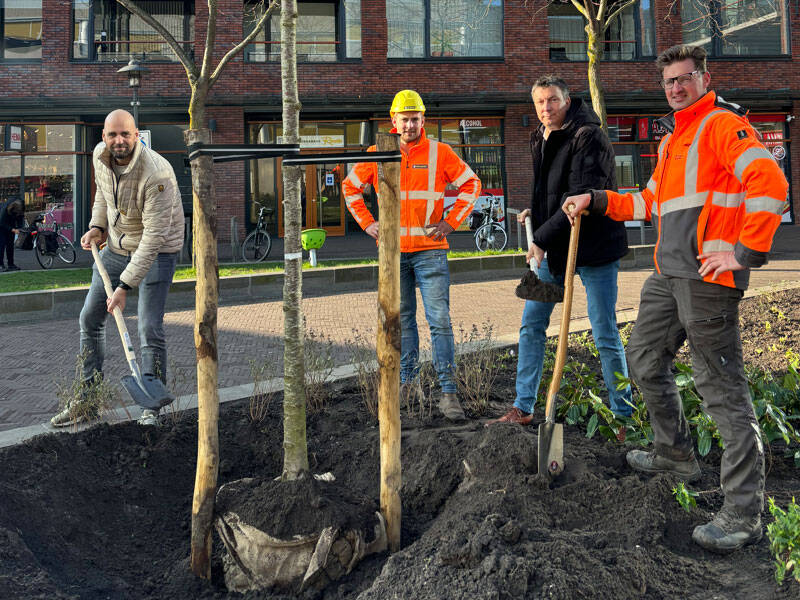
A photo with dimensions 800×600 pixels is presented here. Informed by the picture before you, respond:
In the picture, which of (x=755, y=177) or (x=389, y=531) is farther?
(x=389, y=531)

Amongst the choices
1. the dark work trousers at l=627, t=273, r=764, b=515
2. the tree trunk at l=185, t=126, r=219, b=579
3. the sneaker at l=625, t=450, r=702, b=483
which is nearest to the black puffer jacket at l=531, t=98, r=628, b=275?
the dark work trousers at l=627, t=273, r=764, b=515

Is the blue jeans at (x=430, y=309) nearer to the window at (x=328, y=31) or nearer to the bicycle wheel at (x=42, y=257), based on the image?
the bicycle wheel at (x=42, y=257)

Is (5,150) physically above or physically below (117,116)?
above

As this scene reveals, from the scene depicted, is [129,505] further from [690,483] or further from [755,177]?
[755,177]

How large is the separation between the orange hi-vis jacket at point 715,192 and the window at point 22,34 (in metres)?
23.5

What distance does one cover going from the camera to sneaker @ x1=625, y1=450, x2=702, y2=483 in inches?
143

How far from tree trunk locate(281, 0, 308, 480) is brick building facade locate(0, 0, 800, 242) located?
19291 mm

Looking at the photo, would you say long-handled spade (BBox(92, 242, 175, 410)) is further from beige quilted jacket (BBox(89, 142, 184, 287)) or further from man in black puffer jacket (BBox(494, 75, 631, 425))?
man in black puffer jacket (BBox(494, 75, 631, 425))

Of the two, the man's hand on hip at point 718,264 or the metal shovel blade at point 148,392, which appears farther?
the metal shovel blade at point 148,392

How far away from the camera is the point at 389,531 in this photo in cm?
329

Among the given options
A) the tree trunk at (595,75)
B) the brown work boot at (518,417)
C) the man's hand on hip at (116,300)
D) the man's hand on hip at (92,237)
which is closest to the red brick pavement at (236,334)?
the man's hand on hip at (116,300)

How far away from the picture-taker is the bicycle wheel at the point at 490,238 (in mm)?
18844

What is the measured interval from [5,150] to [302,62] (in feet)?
28.1

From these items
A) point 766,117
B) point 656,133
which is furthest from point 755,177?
point 766,117
